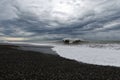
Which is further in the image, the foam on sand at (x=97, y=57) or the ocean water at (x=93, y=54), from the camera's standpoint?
the ocean water at (x=93, y=54)

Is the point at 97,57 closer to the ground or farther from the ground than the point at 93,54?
closer to the ground

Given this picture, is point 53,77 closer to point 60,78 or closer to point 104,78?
point 60,78

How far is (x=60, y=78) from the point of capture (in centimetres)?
1324

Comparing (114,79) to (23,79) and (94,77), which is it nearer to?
(94,77)

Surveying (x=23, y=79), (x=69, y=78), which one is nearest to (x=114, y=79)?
(x=69, y=78)

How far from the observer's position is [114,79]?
43.6ft

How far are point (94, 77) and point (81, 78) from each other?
124 cm

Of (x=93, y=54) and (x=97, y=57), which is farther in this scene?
(x=93, y=54)

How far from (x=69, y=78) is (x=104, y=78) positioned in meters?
2.86

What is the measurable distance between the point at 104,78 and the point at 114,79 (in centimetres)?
79

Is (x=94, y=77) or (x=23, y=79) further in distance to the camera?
(x=94, y=77)

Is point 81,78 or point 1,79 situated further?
point 81,78

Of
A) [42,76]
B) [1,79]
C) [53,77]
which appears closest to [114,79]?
[53,77]

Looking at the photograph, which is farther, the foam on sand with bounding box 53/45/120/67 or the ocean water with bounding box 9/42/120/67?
the ocean water with bounding box 9/42/120/67
